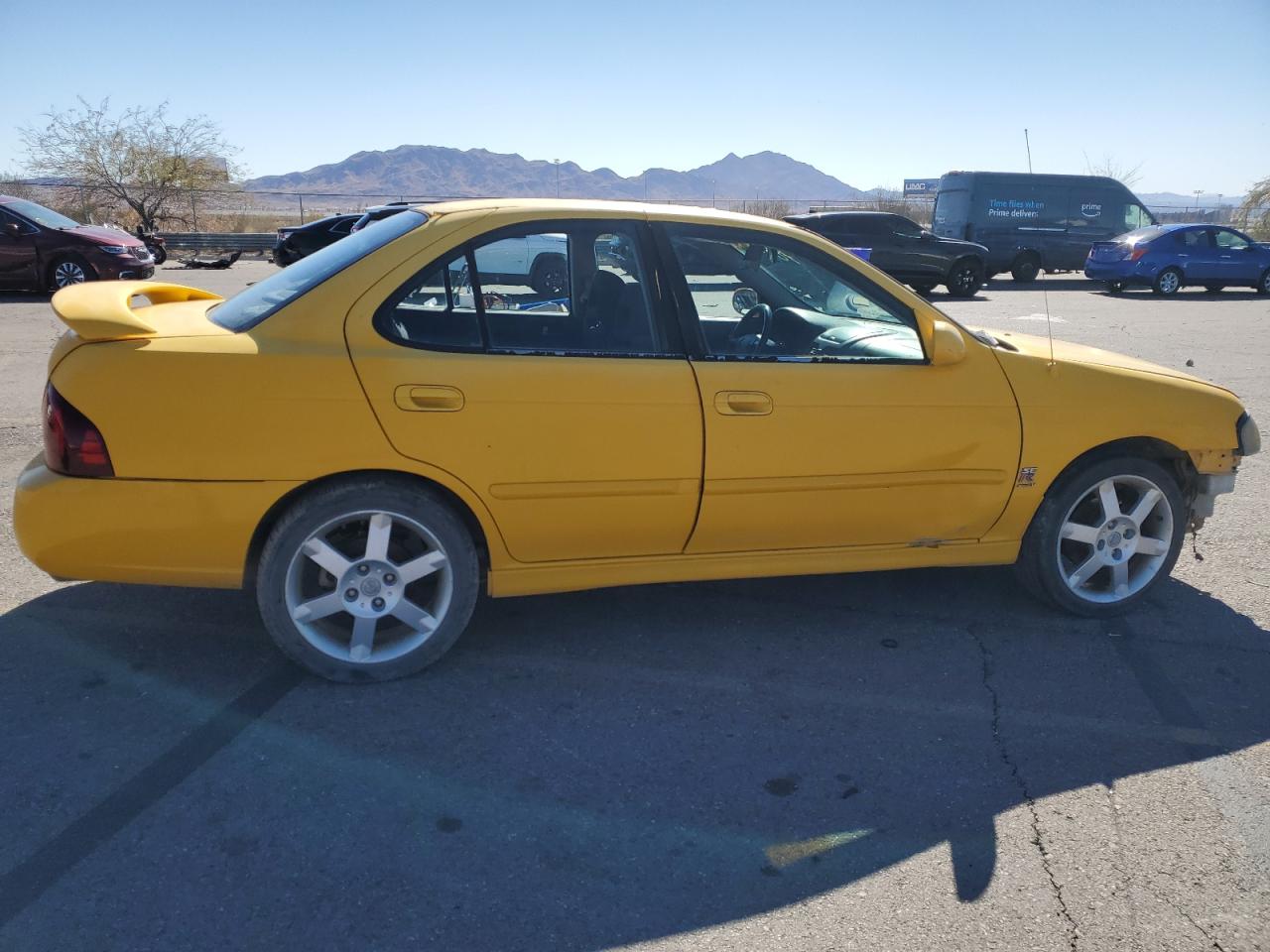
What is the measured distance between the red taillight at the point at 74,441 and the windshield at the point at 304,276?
570mm

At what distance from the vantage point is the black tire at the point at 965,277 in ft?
66.1

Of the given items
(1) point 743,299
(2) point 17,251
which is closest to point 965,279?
(2) point 17,251

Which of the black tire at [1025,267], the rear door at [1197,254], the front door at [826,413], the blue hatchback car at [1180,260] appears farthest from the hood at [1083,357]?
the black tire at [1025,267]

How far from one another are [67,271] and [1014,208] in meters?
19.1

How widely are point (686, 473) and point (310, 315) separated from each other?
141 centimetres

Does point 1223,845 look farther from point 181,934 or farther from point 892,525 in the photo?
point 181,934

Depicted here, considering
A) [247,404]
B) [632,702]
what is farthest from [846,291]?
[247,404]

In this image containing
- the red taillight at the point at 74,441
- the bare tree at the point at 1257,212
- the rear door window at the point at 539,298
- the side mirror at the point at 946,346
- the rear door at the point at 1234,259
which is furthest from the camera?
the bare tree at the point at 1257,212

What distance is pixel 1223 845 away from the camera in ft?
9.45

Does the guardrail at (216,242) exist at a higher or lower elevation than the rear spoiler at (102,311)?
lower

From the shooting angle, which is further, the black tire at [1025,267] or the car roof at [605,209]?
the black tire at [1025,267]

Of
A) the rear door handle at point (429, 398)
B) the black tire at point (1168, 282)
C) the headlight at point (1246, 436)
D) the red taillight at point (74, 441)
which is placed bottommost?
the black tire at point (1168, 282)

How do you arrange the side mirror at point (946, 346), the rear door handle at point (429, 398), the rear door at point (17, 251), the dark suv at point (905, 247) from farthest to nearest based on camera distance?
the dark suv at point (905, 247)
the rear door at point (17, 251)
the side mirror at point (946, 346)
the rear door handle at point (429, 398)

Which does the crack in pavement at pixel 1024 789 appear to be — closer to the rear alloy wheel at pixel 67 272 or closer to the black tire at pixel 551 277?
the black tire at pixel 551 277
